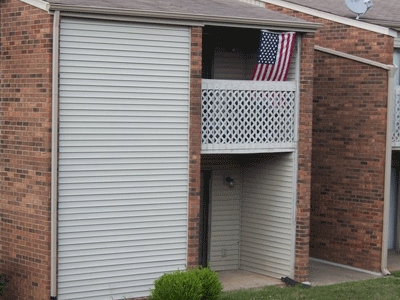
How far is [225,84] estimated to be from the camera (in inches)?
627

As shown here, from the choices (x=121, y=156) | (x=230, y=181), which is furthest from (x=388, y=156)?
(x=121, y=156)

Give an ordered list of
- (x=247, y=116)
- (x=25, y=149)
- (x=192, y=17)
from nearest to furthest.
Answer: (x=25, y=149), (x=192, y=17), (x=247, y=116)

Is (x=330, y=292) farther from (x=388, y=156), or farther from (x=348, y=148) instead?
(x=348, y=148)

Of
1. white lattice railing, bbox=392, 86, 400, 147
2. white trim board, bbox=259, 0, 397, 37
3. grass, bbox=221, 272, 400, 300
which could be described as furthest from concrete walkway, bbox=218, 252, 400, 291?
white trim board, bbox=259, 0, 397, 37

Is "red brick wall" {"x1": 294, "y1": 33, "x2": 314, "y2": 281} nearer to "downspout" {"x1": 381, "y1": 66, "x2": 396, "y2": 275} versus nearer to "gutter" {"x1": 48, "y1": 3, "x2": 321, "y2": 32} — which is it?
"gutter" {"x1": 48, "y1": 3, "x2": 321, "y2": 32}

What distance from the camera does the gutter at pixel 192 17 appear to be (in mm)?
13513

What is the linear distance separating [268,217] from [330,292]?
2256mm

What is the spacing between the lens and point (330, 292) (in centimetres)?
1597

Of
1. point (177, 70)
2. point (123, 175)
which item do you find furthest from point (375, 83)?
point (123, 175)

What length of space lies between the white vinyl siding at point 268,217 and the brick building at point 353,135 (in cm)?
216

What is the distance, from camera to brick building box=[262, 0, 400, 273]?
60.1 ft

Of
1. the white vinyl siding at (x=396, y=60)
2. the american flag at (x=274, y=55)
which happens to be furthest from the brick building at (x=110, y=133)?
the white vinyl siding at (x=396, y=60)

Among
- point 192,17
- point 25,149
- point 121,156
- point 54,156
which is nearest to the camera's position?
point 54,156

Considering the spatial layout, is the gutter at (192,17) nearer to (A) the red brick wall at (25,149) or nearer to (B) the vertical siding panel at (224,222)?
(A) the red brick wall at (25,149)
